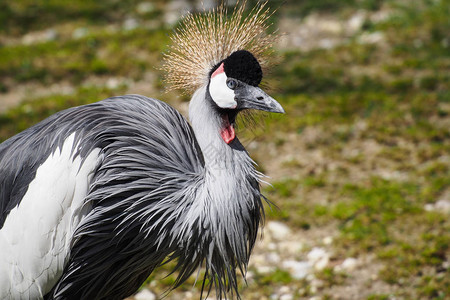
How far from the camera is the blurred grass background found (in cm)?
281

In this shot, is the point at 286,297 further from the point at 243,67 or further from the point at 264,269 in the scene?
the point at 243,67

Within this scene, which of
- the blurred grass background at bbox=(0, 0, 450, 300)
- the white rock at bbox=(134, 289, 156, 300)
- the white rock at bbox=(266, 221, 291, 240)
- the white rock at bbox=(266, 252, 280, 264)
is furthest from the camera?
the white rock at bbox=(266, 221, 291, 240)

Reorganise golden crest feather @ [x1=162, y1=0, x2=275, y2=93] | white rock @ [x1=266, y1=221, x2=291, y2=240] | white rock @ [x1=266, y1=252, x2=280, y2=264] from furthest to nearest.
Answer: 1. white rock @ [x1=266, y1=221, x2=291, y2=240]
2. white rock @ [x1=266, y1=252, x2=280, y2=264]
3. golden crest feather @ [x1=162, y1=0, x2=275, y2=93]

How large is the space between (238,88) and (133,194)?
0.53 meters

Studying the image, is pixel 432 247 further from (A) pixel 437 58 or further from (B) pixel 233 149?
(A) pixel 437 58

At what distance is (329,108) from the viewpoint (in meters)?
4.10

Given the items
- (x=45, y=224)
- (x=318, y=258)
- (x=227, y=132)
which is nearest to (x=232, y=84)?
(x=227, y=132)

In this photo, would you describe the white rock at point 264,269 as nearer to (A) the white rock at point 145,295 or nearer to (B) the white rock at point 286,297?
(B) the white rock at point 286,297

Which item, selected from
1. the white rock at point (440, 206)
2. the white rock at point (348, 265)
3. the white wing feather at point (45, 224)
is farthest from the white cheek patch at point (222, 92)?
the white rock at point (440, 206)

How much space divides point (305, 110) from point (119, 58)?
168cm

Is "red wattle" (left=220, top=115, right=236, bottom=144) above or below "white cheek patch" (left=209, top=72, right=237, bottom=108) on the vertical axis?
below

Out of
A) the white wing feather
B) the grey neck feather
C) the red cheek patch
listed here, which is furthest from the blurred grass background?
the white wing feather

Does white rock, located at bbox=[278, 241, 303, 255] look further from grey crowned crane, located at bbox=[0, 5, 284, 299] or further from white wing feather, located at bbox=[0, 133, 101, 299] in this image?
white wing feather, located at bbox=[0, 133, 101, 299]

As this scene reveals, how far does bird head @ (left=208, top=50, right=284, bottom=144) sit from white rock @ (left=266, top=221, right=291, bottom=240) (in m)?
1.25
